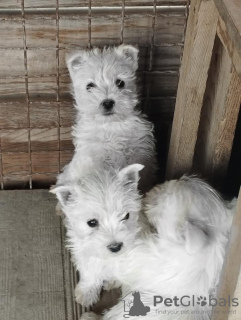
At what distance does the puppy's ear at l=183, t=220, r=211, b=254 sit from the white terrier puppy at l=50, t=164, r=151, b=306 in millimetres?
335

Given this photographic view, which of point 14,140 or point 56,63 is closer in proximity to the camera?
point 56,63

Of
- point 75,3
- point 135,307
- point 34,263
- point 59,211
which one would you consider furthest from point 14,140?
point 135,307

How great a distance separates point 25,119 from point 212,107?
43.1 inches

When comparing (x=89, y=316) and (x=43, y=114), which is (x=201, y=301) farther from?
(x=43, y=114)

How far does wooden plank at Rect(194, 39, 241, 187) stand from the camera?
2508 millimetres

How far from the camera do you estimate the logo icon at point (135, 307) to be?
229 cm

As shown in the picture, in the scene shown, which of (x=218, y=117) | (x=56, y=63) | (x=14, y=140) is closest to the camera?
(x=218, y=117)

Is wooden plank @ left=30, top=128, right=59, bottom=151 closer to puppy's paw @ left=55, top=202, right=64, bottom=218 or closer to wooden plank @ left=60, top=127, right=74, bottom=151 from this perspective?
wooden plank @ left=60, top=127, right=74, bottom=151

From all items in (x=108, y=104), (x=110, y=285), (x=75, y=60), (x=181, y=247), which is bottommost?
(x=110, y=285)

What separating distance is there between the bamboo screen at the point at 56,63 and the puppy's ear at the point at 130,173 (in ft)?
Answer: 2.73

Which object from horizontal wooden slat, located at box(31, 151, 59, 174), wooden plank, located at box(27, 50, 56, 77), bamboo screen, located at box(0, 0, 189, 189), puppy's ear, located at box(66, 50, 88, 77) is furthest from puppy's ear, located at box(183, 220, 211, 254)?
horizontal wooden slat, located at box(31, 151, 59, 174)

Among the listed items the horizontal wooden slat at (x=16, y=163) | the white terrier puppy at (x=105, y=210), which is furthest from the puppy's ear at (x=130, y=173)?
the horizontal wooden slat at (x=16, y=163)

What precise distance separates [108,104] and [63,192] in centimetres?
57

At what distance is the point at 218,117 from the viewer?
2613mm
